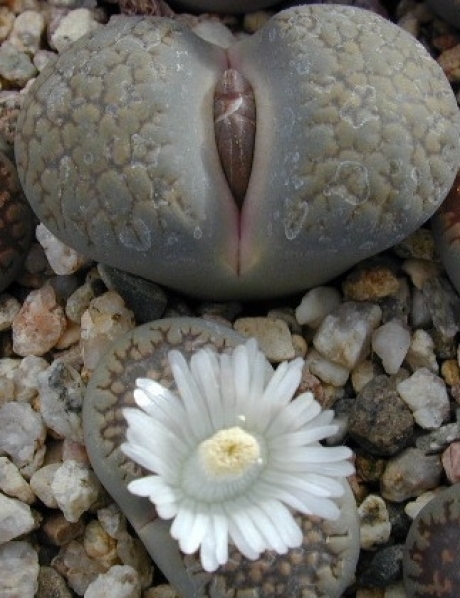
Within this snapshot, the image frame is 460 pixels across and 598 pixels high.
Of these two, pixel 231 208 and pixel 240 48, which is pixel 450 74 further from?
pixel 231 208

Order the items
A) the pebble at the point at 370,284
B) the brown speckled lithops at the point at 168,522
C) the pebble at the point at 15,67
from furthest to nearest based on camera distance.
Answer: the pebble at the point at 15,67
the pebble at the point at 370,284
the brown speckled lithops at the point at 168,522

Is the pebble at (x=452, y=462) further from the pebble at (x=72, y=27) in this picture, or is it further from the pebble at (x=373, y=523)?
the pebble at (x=72, y=27)

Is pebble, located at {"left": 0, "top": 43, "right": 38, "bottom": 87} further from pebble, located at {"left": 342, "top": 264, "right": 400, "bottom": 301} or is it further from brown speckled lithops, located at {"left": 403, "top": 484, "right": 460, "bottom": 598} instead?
brown speckled lithops, located at {"left": 403, "top": 484, "right": 460, "bottom": 598}

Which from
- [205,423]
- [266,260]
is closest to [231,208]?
[266,260]

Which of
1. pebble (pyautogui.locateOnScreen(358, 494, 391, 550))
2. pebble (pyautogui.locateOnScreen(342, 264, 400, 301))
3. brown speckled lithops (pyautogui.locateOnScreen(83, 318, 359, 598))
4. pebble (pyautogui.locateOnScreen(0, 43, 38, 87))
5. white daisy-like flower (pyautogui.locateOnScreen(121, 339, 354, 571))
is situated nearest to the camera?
white daisy-like flower (pyautogui.locateOnScreen(121, 339, 354, 571))

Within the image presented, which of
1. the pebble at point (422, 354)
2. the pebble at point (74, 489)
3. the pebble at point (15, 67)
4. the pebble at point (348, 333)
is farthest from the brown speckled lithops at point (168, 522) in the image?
the pebble at point (15, 67)

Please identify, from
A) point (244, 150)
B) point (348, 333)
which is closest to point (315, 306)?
point (348, 333)

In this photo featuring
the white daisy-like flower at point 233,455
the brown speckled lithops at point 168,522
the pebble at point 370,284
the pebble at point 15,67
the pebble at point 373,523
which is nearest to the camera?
the white daisy-like flower at point 233,455

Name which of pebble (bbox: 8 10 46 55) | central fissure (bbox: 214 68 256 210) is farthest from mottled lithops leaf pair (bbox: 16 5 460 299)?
pebble (bbox: 8 10 46 55)
